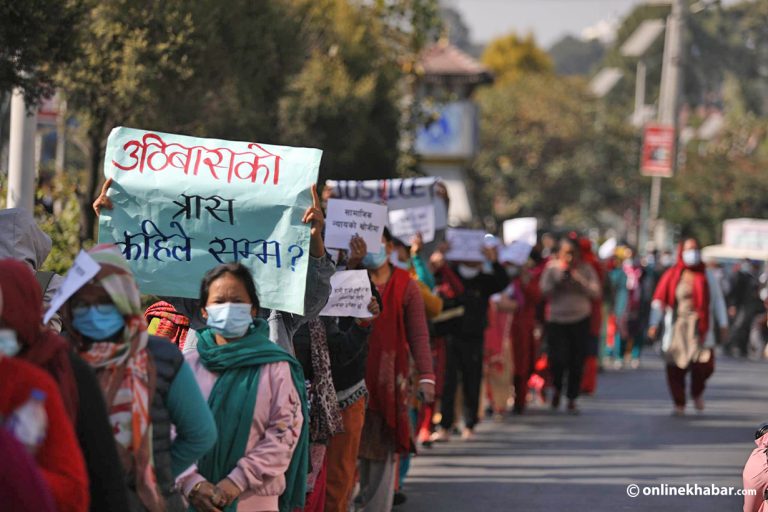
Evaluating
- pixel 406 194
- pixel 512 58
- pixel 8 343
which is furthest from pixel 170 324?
pixel 512 58

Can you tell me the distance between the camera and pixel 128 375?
491cm

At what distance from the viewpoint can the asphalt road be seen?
10.5 metres

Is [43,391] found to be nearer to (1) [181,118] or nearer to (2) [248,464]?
(2) [248,464]

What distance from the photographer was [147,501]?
501 centimetres

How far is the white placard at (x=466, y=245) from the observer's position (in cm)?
1409

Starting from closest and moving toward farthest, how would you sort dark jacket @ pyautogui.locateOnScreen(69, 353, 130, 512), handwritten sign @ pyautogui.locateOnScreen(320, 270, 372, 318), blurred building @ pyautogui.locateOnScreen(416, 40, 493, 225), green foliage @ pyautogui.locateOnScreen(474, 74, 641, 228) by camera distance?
dark jacket @ pyautogui.locateOnScreen(69, 353, 130, 512) < handwritten sign @ pyautogui.locateOnScreen(320, 270, 372, 318) < blurred building @ pyautogui.locateOnScreen(416, 40, 493, 225) < green foliage @ pyautogui.locateOnScreen(474, 74, 641, 228)

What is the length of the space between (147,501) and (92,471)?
20.7 inches

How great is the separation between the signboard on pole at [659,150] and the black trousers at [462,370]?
22.7 metres

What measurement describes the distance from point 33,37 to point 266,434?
4389 millimetres

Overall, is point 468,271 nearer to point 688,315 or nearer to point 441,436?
point 441,436

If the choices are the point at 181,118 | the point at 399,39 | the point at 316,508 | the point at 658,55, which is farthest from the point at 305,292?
the point at 658,55

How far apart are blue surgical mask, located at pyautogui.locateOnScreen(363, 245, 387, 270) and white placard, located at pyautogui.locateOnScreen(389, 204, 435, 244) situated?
3.17 meters

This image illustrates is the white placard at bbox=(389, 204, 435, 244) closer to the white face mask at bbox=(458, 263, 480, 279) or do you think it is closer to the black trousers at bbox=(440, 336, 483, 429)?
the white face mask at bbox=(458, 263, 480, 279)

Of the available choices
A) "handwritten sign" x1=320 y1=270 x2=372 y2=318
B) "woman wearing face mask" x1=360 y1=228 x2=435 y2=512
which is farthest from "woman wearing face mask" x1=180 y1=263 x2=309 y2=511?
"woman wearing face mask" x1=360 y1=228 x2=435 y2=512
